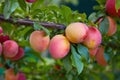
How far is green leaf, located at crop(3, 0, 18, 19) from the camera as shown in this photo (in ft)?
3.15

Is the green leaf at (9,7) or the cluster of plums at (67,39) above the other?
the green leaf at (9,7)

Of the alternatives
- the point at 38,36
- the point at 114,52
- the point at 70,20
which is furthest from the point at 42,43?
the point at 114,52

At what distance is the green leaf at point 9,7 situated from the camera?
3.15 ft

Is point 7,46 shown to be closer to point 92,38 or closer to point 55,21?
point 55,21

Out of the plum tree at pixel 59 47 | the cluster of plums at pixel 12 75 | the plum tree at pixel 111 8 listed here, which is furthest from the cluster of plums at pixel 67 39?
the cluster of plums at pixel 12 75

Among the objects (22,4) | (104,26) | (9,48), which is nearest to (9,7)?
(22,4)

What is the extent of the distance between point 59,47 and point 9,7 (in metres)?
0.19

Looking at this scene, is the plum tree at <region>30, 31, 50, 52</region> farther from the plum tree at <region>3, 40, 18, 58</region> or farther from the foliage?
the plum tree at <region>3, 40, 18, 58</region>

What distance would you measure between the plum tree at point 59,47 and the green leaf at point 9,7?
147mm

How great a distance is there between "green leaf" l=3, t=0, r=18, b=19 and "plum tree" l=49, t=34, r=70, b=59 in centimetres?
15

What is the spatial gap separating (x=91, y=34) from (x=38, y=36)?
0.15 metres

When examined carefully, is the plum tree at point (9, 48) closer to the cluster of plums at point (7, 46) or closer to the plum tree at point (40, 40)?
the cluster of plums at point (7, 46)

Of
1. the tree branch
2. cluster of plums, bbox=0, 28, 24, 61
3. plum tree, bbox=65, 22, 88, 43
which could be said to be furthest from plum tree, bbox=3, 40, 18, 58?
plum tree, bbox=65, 22, 88, 43

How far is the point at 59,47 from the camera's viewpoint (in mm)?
934
